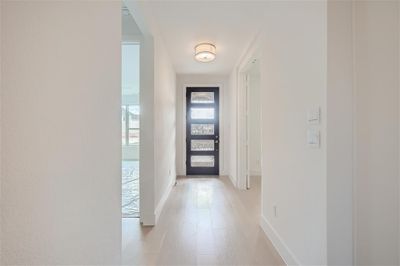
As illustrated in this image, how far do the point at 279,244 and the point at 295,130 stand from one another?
→ 3.57ft

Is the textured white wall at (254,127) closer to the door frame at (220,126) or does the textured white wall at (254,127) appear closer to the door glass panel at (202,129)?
the door frame at (220,126)

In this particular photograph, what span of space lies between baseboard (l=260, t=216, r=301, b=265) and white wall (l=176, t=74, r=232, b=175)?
3504mm

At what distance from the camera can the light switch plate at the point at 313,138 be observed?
1569mm

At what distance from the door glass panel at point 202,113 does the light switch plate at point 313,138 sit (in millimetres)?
4673

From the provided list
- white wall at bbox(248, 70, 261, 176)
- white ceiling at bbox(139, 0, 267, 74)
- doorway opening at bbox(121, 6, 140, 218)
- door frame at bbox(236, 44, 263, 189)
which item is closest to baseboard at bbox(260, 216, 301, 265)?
doorway opening at bbox(121, 6, 140, 218)

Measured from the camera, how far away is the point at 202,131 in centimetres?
633

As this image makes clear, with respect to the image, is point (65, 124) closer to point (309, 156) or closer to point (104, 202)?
point (104, 202)

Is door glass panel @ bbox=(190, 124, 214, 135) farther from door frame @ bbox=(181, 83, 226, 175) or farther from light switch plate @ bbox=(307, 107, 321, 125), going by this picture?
light switch plate @ bbox=(307, 107, 321, 125)

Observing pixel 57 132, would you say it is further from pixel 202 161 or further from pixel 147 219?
pixel 202 161

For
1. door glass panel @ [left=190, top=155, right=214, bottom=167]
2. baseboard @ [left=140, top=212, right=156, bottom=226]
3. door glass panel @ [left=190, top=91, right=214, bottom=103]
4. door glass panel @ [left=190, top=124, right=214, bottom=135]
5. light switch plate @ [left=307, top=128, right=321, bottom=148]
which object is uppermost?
door glass panel @ [left=190, top=91, right=214, bottom=103]

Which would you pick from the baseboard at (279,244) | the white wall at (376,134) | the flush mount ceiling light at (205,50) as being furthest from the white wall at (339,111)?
the flush mount ceiling light at (205,50)

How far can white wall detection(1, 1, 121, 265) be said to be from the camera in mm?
783

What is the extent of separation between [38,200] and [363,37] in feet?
5.91

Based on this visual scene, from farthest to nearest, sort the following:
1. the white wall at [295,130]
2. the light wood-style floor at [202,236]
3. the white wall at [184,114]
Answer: the white wall at [184,114] < the light wood-style floor at [202,236] < the white wall at [295,130]
